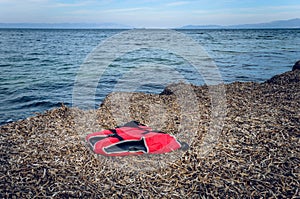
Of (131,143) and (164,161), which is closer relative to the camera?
(164,161)

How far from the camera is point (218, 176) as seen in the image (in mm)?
A: 4238

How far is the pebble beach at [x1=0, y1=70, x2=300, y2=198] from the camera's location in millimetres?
3927

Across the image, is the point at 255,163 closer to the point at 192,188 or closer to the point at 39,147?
the point at 192,188

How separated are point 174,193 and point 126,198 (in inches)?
26.4

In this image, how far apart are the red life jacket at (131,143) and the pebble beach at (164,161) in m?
0.15

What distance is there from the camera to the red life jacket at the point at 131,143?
4977 mm

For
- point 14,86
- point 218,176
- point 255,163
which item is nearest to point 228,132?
point 255,163

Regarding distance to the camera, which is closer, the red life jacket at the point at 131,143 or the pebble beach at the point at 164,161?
the pebble beach at the point at 164,161

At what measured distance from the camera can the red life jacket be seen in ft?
16.3

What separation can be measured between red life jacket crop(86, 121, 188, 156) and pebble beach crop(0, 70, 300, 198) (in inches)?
5.7

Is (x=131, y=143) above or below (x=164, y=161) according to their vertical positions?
above

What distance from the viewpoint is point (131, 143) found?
523 centimetres

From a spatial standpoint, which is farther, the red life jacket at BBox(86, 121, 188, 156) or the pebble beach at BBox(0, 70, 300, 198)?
the red life jacket at BBox(86, 121, 188, 156)

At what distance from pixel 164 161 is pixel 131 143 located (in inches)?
31.3
